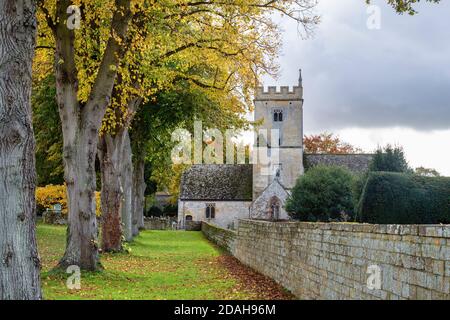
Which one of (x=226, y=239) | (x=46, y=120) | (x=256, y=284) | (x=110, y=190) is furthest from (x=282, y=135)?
(x=256, y=284)

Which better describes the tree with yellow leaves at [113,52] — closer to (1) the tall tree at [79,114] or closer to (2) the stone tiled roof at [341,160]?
(1) the tall tree at [79,114]

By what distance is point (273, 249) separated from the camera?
15.9m

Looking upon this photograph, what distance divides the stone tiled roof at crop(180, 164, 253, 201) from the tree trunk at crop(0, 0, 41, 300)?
59.5 metres

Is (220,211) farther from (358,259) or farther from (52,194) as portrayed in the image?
(358,259)

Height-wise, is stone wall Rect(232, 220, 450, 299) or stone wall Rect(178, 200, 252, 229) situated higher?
Answer: stone wall Rect(232, 220, 450, 299)

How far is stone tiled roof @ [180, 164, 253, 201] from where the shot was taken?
68.6 meters

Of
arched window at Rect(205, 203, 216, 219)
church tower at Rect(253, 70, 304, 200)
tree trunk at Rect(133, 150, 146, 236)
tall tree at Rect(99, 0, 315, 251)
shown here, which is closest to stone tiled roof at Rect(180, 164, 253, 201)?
arched window at Rect(205, 203, 216, 219)

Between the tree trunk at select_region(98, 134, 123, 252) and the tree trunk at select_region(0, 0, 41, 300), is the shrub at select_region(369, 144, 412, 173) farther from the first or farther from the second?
the tree trunk at select_region(0, 0, 41, 300)

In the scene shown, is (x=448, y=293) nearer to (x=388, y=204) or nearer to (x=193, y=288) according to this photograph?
(x=193, y=288)

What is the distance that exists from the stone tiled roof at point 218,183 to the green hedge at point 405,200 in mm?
48763

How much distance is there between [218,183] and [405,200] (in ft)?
173

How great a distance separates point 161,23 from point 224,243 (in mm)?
15546

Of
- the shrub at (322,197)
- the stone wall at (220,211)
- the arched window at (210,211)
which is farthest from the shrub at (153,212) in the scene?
the shrub at (322,197)

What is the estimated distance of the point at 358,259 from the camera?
8.80 metres
